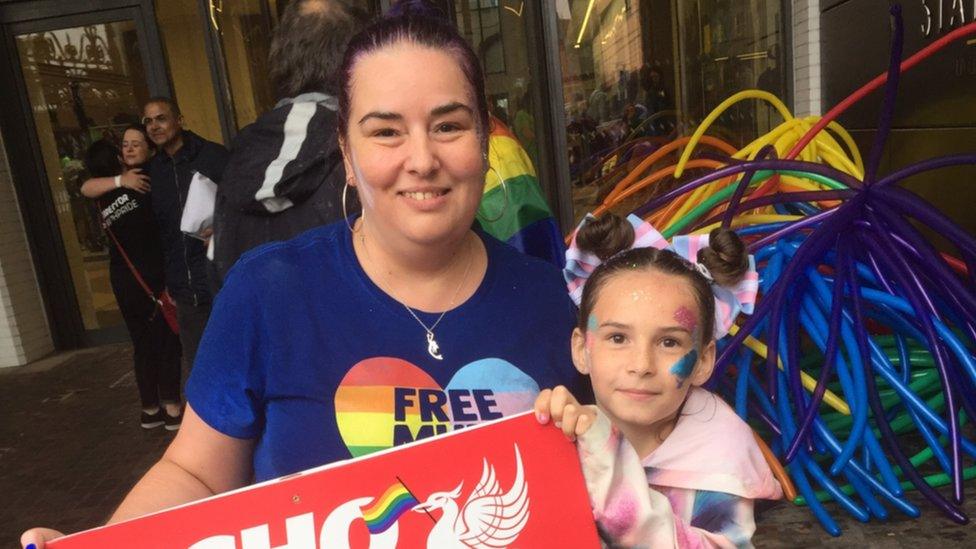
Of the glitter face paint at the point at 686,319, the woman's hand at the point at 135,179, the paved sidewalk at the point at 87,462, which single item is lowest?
the paved sidewalk at the point at 87,462

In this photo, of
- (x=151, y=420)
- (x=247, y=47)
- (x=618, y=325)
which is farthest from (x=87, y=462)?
(x=618, y=325)

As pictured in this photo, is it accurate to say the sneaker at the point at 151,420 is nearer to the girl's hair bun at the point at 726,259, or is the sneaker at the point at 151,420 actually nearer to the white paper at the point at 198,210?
the white paper at the point at 198,210

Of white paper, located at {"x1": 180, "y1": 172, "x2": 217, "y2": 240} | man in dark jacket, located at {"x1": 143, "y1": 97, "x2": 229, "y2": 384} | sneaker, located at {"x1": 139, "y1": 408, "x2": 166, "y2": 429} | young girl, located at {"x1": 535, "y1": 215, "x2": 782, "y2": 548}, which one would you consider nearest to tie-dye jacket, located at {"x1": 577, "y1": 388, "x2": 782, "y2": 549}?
young girl, located at {"x1": 535, "y1": 215, "x2": 782, "y2": 548}

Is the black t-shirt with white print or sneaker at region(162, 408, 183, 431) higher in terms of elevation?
the black t-shirt with white print

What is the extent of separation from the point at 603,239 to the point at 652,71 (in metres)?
4.71

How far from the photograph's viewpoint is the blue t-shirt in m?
1.38

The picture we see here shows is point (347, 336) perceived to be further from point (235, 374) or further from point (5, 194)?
point (5, 194)

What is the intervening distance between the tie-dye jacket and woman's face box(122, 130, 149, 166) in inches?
167

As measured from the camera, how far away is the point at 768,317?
297cm

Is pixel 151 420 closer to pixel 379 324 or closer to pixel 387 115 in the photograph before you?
pixel 379 324

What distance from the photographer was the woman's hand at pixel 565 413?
1258 millimetres

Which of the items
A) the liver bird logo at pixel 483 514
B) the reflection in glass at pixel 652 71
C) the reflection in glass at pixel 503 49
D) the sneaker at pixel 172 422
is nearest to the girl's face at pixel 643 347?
the liver bird logo at pixel 483 514

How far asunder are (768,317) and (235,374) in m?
2.24

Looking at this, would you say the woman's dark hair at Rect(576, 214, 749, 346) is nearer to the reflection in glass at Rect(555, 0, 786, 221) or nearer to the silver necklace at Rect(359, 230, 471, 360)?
the silver necklace at Rect(359, 230, 471, 360)
